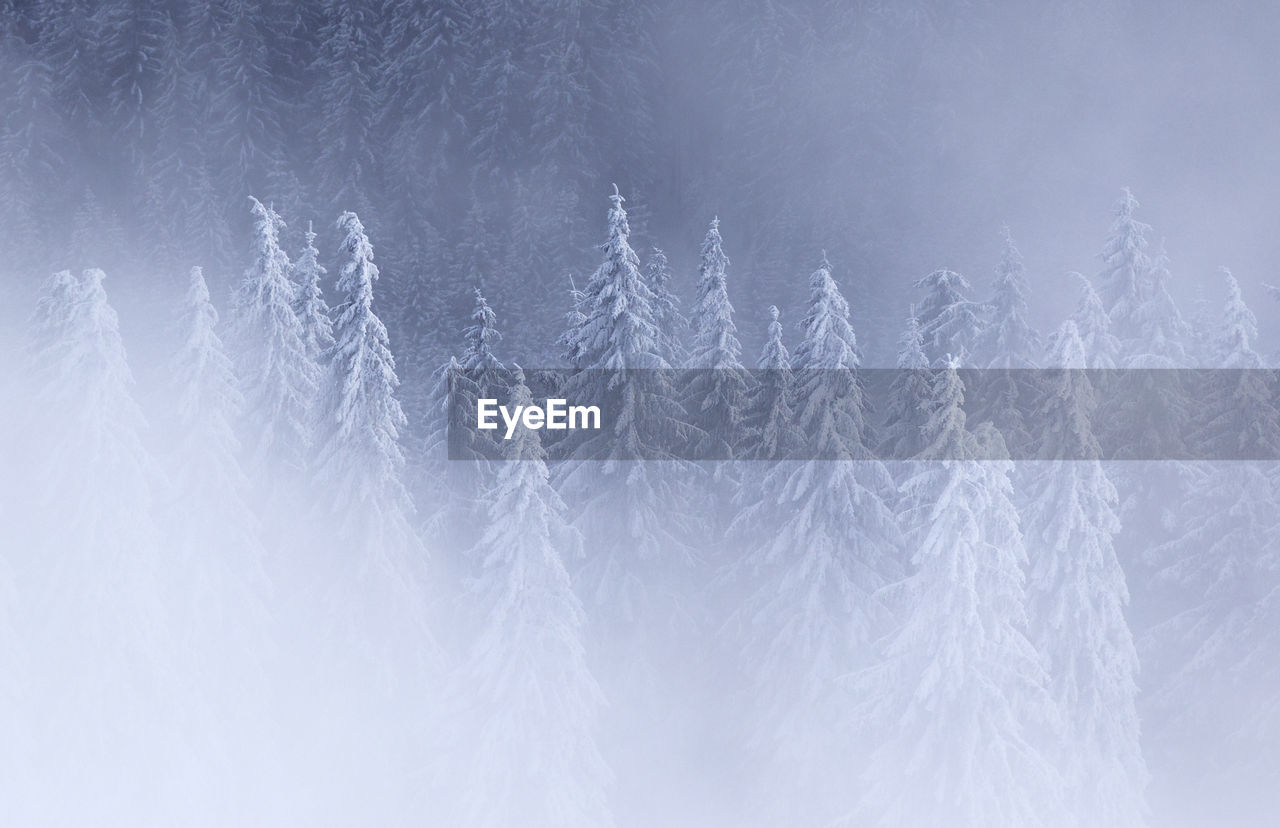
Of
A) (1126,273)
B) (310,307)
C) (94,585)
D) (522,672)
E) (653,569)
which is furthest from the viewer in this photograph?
(310,307)

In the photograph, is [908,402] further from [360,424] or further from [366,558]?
[366,558]

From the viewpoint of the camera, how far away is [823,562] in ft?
84.8

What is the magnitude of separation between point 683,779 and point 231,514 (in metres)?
14.3

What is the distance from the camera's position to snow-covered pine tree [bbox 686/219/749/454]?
29.5 meters

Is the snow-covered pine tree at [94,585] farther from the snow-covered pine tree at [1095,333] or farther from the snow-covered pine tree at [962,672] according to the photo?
the snow-covered pine tree at [1095,333]

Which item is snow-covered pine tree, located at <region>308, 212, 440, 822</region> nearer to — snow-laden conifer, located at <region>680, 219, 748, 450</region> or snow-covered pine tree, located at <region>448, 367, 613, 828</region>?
snow-covered pine tree, located at <region>448, 367, 613, 828</region>

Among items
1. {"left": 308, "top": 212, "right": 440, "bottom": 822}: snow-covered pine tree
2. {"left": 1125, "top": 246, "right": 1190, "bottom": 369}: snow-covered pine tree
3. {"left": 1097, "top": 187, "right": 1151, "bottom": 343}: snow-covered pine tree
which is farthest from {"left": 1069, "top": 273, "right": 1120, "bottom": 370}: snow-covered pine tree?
{"left": 308, "top": 212, "right": 440, "bottom": 822}: snow-covered pine tree

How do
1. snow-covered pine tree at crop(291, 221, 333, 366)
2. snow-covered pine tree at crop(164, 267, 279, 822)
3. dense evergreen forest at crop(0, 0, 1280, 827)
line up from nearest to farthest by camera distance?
dense evergreen forest at crop(0, 0, 1280, 827) < snow-covered pine tree at crop(164, 267, 279, 822) < snow-covered pine tree at crop(291, 221, 333, 366)

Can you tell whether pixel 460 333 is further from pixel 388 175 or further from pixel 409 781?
pixel 409 781

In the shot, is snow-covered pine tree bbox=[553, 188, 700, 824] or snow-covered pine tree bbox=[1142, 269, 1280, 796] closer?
snow-covered pine tree bbox=[553, 188, 700, 824]

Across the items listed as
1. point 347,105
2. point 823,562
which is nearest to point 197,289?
point 823,562

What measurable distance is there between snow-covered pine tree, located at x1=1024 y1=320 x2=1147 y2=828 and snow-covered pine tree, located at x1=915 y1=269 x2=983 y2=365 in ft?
11.9

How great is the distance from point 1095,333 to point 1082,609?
7.97 m

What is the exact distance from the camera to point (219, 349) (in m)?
27.8
